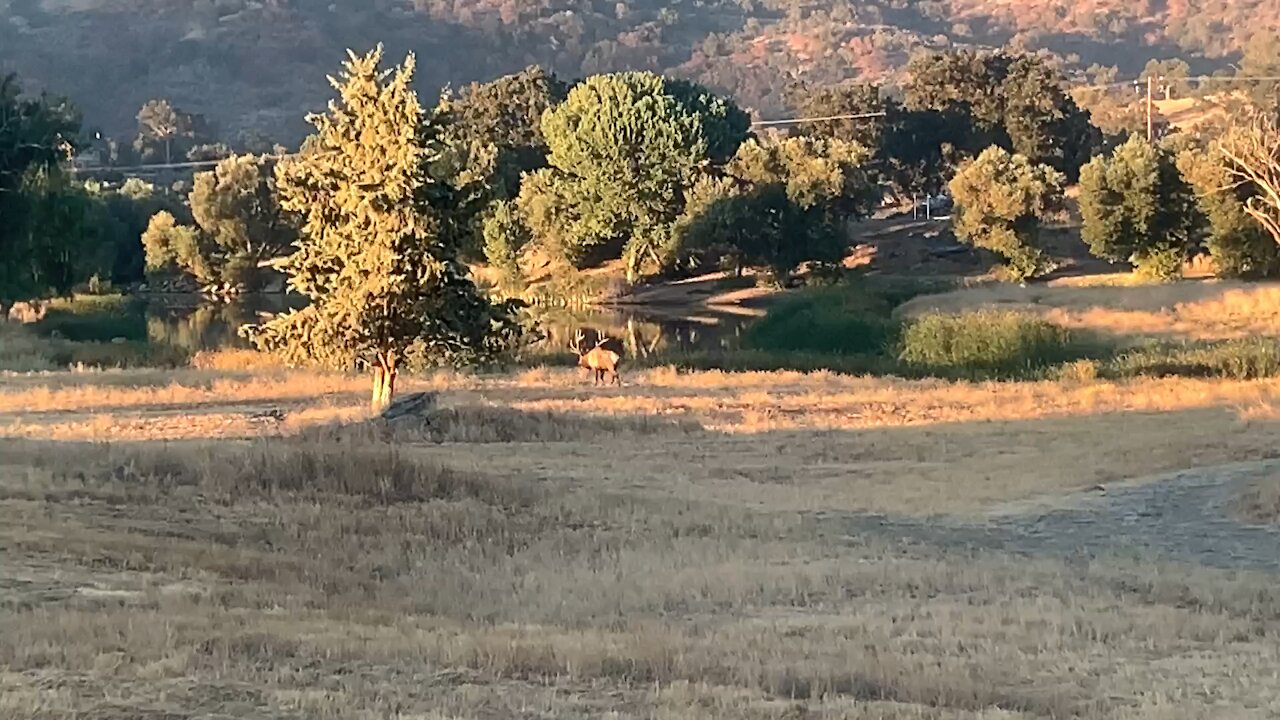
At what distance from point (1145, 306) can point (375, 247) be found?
124ft

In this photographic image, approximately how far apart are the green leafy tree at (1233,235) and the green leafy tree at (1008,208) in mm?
7912

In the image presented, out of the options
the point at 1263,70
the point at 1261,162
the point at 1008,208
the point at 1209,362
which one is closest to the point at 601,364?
the point at 1209,362

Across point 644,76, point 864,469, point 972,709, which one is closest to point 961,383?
point 864,469

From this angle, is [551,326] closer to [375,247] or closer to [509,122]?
[375,247]

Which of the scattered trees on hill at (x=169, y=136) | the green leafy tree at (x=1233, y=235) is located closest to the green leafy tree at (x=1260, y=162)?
the green leafy tree at (x=1233, y=235)

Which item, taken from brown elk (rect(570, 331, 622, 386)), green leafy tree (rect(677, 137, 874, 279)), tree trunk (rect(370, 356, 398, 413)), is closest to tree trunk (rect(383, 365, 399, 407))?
tree trunk (rect(370, 356, 398, 413))

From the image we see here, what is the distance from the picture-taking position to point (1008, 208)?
70.1 metres

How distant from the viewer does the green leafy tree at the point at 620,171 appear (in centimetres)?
8044

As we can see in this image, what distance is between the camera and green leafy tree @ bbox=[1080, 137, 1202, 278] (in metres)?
67.4

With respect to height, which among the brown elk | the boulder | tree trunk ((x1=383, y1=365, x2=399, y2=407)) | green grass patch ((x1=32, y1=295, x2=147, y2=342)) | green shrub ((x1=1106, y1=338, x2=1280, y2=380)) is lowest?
green shrub ((x1=1106, y1=338, x2=1280, y2=380))

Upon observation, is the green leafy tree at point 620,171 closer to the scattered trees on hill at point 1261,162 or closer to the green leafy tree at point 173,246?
the green leafy tree at point 173,246

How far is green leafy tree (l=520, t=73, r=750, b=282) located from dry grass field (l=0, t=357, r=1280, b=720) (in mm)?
50722

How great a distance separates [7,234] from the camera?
25.6 metres

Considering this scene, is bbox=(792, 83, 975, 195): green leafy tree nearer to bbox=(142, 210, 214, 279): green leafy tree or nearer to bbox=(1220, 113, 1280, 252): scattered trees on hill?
bbox=(1220, 113, 1280, 252): scattered trees on hill
